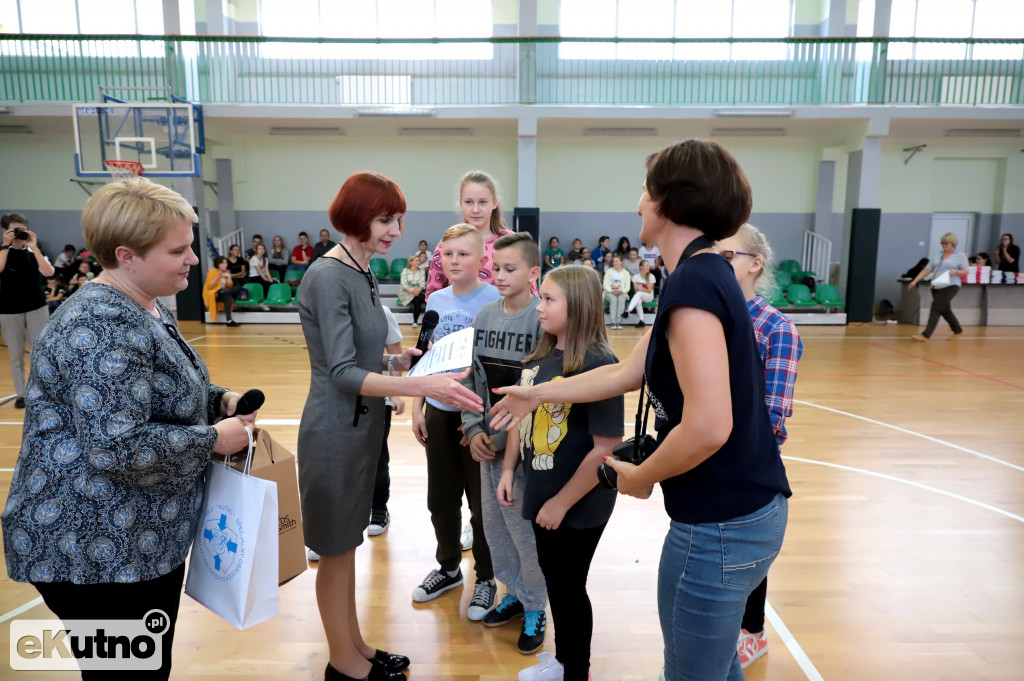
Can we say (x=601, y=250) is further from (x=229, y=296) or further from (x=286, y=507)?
(x=286, y=507)

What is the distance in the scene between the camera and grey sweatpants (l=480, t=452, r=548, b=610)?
7.33 feet

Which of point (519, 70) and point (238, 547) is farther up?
point (519, 70)

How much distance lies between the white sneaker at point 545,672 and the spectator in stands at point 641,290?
937 centimetres

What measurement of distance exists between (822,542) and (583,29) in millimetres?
12865

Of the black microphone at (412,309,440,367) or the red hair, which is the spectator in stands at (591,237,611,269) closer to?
the black microphone at (412,309,440,367)

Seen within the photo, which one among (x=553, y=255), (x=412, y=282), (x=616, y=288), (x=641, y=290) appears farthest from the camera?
(x=553, y=255)

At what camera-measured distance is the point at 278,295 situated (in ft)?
38.8

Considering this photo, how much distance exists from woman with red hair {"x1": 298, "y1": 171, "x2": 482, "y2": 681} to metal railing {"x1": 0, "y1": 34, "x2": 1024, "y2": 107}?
10.7 m

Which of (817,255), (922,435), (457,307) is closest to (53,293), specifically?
(457,307)

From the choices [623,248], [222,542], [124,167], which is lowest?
[222,542]

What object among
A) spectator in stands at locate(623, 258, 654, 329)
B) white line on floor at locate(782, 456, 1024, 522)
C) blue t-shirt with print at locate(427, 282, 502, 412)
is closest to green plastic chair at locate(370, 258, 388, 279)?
spectator in stands at locate(623, 258, 654, 329)

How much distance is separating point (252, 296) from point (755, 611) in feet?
37.1

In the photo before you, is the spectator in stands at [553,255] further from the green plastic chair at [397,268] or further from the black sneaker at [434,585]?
the black sneaker at [434,585]

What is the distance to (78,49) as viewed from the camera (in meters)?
12.4
